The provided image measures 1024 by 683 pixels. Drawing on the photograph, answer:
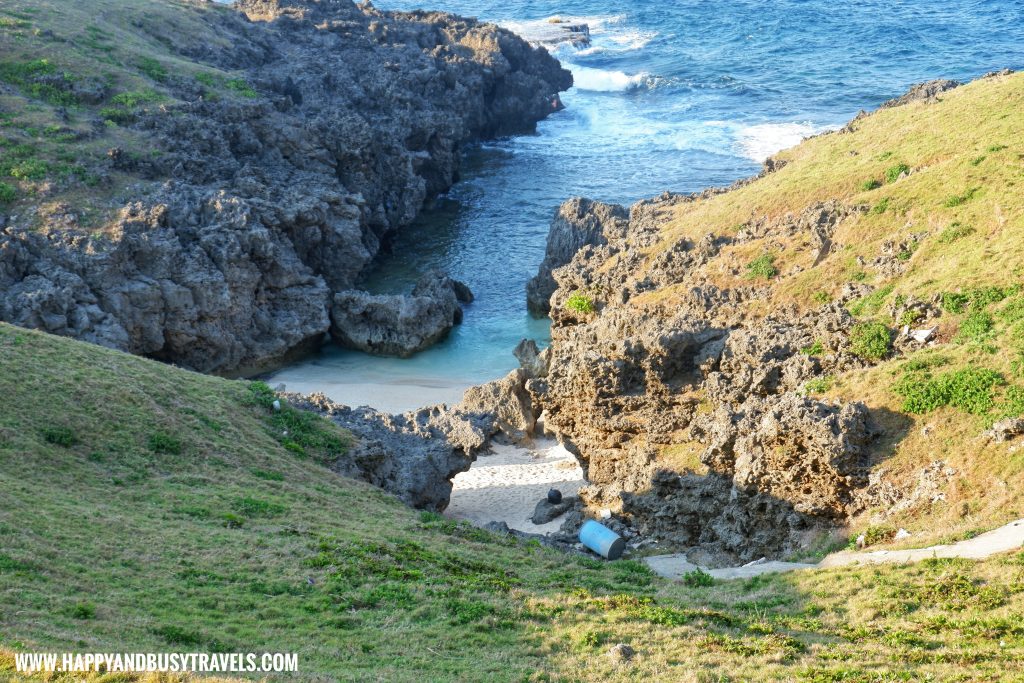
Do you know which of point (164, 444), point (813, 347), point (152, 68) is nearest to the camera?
point (164, 444)

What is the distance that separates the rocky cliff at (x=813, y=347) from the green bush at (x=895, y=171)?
10cm

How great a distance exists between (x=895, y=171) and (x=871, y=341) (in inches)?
484

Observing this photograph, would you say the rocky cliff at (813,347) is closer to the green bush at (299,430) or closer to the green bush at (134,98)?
the green bush at (299,430)

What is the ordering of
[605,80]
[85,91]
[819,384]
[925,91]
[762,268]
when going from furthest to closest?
1. [605,80]
2. [85,91]
3. [925,91]
4. [762,268]
5. [819,384]

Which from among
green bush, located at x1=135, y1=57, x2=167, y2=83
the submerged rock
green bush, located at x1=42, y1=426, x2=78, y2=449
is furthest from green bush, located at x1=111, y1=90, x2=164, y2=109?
green bush, located at x1=42, y1=426, x2=78, y2=449

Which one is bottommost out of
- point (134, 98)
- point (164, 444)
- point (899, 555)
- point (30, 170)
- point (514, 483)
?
point (514, 483)

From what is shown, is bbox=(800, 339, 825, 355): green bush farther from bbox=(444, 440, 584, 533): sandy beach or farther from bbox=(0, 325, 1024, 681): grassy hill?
bbox=(444, 440, 584, 533): sandy beach

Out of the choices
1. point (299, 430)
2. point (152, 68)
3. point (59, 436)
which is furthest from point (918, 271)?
point (152, 68)

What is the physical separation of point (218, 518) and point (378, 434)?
33.3 ft

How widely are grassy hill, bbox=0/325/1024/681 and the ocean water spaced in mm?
18427

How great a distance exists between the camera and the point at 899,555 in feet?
77.5

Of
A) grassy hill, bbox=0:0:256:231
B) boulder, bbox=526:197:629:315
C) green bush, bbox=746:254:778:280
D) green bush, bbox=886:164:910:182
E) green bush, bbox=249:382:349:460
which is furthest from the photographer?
boulder, bbox=526:197:629:315

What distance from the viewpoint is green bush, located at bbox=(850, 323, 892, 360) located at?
31.5 meters

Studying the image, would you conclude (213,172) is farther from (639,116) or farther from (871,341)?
(639,116)
